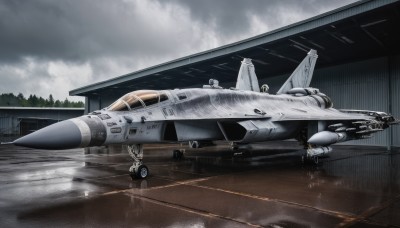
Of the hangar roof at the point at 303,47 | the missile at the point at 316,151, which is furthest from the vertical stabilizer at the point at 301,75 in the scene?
the missile at the point at 316,151

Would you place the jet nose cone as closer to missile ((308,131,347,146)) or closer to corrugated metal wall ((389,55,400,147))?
missile ((308,131,347,146))

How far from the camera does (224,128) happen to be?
368 inches

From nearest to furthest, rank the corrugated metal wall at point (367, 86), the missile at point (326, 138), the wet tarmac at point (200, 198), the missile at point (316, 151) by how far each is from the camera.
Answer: the wet tarmac at point (200, 198)
the missile at point (326, 138)
the missile at point (316, 151)
the corrugated metal wall at point (367, 86)

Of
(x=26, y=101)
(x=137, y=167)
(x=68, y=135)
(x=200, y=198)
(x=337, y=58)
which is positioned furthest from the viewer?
(x=26, y=101)

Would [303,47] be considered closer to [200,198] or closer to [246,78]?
[246,78]

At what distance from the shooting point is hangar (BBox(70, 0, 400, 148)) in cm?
1374

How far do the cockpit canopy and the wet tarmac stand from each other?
1.80 metres

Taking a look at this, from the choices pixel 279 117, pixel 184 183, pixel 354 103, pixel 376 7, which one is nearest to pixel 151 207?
pixel 184 183

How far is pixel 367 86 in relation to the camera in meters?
19.5

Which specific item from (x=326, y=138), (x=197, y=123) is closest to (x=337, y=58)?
(x=326, y=138)

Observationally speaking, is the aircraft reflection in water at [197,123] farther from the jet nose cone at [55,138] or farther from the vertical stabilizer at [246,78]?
the vertical stabilizer at [246,78]

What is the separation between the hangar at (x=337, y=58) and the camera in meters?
13.7

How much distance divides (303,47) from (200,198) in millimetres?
14542

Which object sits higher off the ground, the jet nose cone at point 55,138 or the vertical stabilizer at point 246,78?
the vertical stabilizer at point 246,78
